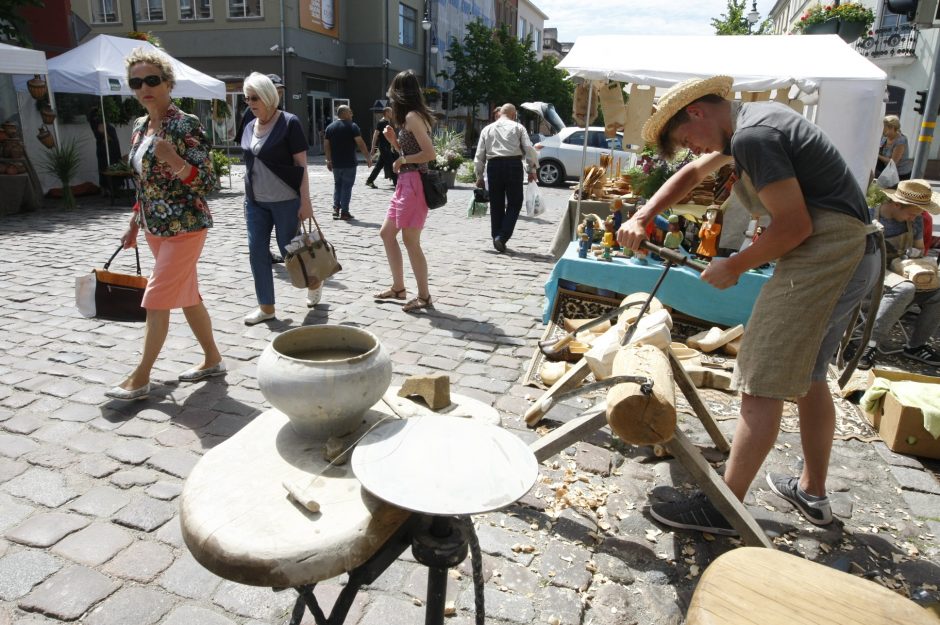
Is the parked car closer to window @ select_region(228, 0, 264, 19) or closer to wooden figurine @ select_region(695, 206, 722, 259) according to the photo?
wooden figurine @ select_region(695, 206, 722, 259)

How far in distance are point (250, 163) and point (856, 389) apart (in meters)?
4.51

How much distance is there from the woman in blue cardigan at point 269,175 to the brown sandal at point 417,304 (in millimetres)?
1153

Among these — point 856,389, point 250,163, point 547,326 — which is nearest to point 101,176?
point 250,163

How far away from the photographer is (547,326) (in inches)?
208

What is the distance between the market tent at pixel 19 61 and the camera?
909 cm

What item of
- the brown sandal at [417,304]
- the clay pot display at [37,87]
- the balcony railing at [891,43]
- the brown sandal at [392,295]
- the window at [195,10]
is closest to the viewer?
the brown sandal at [417,304]

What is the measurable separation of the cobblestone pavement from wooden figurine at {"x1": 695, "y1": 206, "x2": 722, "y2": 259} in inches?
59.0

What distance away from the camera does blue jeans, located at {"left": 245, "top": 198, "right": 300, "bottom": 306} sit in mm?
4902

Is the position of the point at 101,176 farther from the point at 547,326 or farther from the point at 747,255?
the point at 747,255

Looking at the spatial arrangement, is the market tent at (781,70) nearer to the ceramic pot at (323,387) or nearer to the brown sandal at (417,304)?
the brown sandal at (417,304)

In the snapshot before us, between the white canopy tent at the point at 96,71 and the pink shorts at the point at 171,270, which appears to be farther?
the white canopy tent at the point at 96,71

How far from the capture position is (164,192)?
3508 mm

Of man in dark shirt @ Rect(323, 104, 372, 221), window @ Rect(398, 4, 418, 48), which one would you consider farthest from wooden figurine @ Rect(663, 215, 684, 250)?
window @ Rect(398, 4, 418, 48)

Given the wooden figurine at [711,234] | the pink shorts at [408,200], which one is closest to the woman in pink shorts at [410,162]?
the pink shorts at [408,200]
